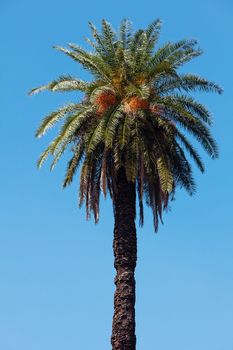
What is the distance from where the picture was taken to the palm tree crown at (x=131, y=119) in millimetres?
31812

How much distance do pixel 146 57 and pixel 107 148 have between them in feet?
14.2

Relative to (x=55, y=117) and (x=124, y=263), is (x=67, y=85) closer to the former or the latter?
(x=55, y=117)

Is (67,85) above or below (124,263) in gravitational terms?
above

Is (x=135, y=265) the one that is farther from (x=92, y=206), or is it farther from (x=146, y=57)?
(x=146, y=57)

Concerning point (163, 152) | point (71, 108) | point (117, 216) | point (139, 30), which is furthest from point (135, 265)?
point (139, 30)

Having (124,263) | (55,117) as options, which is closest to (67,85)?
(55,117)

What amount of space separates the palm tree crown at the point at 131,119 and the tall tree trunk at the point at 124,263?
611mm

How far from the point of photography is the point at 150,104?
32531 mm

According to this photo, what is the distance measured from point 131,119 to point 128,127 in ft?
1.60

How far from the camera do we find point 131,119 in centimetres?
3186

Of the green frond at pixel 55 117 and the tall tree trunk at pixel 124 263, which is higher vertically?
the green frond at pixel 55 117

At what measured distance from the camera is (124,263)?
101ft

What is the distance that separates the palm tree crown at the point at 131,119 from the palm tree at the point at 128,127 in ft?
0.13

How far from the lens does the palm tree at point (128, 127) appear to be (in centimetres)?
3150
